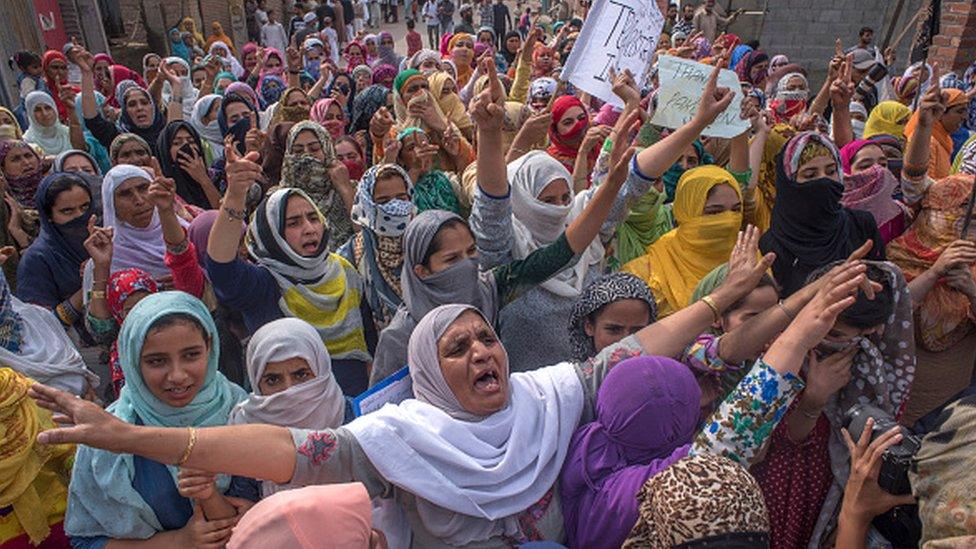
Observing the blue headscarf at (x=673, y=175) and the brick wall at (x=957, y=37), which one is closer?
the blue headscarf at (x=673, y=175)

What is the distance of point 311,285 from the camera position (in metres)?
2.81

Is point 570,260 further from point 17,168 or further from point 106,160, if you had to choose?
point 106,160

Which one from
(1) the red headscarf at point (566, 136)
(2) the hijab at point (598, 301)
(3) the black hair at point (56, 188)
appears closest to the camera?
(2) the hijab at point (598, 301)

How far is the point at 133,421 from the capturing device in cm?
199

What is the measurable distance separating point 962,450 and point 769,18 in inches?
475

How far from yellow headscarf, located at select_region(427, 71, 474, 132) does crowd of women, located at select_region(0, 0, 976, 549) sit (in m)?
1.34

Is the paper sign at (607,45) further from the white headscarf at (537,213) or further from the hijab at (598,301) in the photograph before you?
the hijab at (598,301)

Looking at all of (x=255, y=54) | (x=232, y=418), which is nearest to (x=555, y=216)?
(x=232, y=418)

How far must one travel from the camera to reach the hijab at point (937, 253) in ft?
8.15

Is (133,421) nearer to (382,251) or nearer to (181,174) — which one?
(382,251)

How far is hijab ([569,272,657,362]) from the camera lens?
2316 mm

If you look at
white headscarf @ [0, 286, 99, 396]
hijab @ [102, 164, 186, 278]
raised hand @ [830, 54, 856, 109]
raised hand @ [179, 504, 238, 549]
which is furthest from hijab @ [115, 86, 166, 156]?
raised hand @ [830, 54, 856, 109]

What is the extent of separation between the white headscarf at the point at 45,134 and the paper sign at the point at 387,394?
16.2 feet

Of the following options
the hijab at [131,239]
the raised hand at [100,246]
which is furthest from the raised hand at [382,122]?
the raised hand at [100,246]
